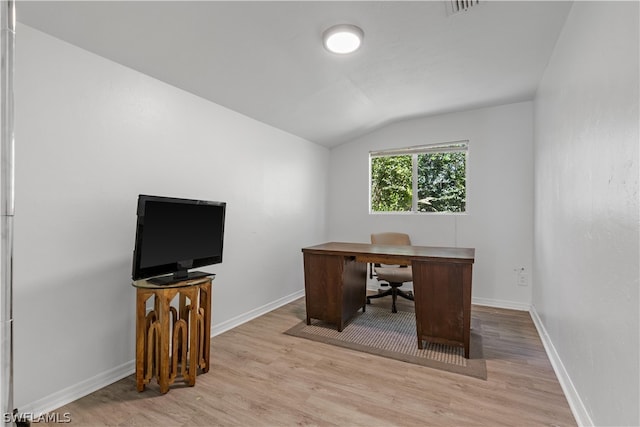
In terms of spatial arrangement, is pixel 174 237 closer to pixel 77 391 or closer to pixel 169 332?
pixel 169 332

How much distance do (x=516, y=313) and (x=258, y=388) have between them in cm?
308

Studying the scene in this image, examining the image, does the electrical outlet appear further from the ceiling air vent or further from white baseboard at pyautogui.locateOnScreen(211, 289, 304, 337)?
the ceiling air vent

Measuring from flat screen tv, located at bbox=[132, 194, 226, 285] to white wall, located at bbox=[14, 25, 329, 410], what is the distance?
39 cm

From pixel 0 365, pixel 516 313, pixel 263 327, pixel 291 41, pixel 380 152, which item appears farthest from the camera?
pixel 380 152

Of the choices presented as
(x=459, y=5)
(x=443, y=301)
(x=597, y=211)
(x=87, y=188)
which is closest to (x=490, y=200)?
(x=443, y=301)

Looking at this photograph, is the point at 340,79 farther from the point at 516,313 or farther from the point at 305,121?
the point at 516,313

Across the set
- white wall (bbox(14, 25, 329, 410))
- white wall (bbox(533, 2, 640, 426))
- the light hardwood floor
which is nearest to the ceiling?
white wall (bbox(14, 25, 329, 410))

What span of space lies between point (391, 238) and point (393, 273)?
26.1 inches

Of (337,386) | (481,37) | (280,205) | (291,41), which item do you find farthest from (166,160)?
(481,37)

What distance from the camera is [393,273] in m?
3.57

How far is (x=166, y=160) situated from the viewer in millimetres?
2457

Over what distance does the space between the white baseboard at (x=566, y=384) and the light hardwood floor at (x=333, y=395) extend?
4cm

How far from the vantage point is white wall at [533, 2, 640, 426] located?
46.8 inches

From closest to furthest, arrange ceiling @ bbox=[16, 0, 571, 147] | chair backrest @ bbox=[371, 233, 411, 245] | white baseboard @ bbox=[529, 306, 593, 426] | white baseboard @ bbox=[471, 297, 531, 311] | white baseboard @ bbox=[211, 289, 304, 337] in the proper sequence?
white baseboard @ bbox=[529, 306, 593, 426]
ceiling @ bbox=[16, 0, 571, 147]
white baseboard @ bbox=[211, 289, 304, 337]
white baseboard @ bbox=[471, 297, 531, 311]
chair backrest @ bbox=[371, 233, 411, 245]
